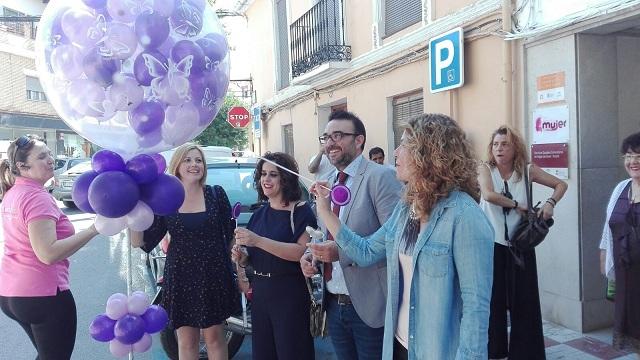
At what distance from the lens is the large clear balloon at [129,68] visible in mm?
2359

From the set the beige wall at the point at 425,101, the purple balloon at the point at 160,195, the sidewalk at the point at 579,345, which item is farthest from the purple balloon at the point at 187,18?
the sidewalk at the point at 579,345

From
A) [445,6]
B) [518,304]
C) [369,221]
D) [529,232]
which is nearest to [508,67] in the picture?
[445,6]

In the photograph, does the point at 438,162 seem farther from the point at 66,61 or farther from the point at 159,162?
the point at 66,61

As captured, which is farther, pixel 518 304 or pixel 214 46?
pixel 518 304

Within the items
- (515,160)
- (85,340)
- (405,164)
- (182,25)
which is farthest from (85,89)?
(85,340)

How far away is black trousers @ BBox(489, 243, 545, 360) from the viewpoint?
12.4ft

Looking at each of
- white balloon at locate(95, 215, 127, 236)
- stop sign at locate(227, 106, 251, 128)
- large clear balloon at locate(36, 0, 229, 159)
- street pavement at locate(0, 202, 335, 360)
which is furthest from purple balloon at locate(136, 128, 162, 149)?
stop sign at locate(227, 106, 251, 128)

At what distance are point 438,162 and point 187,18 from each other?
1508mm

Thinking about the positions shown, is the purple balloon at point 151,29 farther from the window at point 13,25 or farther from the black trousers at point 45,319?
the window at point 13,25

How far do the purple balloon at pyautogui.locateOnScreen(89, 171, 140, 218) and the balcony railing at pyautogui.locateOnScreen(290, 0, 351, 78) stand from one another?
296 inches

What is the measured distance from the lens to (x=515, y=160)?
3844 millimetres

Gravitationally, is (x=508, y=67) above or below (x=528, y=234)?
above

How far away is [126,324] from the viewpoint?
2.69 m

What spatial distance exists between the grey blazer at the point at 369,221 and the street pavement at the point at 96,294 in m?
2.10
